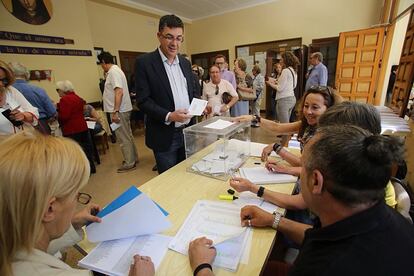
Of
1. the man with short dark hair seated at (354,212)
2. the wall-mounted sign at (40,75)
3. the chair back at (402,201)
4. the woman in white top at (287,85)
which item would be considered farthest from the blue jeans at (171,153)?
the wall-mounted sign at (40,75)

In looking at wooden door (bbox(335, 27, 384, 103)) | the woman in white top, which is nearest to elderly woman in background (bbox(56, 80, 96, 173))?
the woman in white top

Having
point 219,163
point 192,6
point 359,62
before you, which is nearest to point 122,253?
point 219,163

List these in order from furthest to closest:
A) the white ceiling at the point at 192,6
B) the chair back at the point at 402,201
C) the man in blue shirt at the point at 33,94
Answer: the white ceiling at the point at 192,6 → the man in blue shirt at the point at 33,94 → the chair back at the point at 402,201

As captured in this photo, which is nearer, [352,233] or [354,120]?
[352,233]

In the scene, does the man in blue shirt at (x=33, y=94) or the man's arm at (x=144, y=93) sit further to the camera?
the man in blue shirt at (x=33, y=94)

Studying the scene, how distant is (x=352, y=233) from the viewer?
531 mm

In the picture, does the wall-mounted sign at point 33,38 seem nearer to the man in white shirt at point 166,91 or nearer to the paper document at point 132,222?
the man in white shirt at point 166,91

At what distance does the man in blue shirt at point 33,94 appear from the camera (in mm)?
2449

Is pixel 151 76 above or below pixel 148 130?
above

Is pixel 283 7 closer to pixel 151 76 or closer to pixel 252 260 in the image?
pixel 151 76

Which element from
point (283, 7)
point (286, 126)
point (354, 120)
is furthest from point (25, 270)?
point (283, 7)

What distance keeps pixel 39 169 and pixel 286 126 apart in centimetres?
181

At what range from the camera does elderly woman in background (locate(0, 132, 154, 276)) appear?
0.50 meters

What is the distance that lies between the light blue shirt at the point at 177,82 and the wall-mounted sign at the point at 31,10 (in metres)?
3.32
